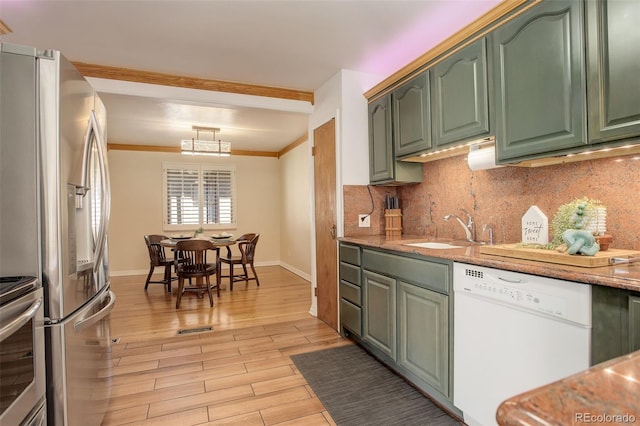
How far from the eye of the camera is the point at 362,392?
7.22 ft

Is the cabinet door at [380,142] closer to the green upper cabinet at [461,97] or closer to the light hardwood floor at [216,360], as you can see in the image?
the green upper cabinet at [461,97]

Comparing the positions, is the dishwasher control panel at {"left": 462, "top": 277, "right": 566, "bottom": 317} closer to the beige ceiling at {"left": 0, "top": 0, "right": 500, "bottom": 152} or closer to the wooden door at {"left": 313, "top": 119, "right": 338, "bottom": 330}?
the wooden door at {"left": 313, "top": 119, "right": 338, "bottom": 330}

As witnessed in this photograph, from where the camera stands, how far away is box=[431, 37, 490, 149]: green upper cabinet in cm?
201

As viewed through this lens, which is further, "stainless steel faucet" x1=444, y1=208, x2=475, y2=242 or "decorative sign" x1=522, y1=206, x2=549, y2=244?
"stainless steel faucet" x1=444, y1=208, x2=475, y2=242

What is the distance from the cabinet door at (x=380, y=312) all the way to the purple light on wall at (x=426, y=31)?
194cm

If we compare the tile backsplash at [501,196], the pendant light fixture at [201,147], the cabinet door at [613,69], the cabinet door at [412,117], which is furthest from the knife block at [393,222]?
the pendant light fixture at [201,147]

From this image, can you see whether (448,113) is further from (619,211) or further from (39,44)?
(39,44)

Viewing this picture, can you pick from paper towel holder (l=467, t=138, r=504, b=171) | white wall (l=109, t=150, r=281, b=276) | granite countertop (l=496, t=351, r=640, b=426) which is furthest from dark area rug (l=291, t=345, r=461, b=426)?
white wall (l=109, t=150, r=281, b=276)

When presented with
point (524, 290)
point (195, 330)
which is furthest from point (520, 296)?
point (195, 330)

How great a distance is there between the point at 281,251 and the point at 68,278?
5.99m

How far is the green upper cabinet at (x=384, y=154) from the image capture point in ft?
9.72

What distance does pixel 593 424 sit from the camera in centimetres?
40

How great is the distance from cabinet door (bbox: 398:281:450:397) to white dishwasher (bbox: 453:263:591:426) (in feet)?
0.30

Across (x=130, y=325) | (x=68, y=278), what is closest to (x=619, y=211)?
(x=68, y=278)
